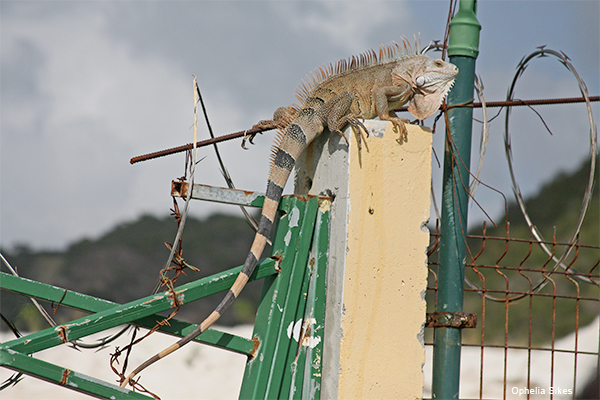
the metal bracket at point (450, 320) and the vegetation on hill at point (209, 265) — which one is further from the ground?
the vegetation on hill at point (209, 265)

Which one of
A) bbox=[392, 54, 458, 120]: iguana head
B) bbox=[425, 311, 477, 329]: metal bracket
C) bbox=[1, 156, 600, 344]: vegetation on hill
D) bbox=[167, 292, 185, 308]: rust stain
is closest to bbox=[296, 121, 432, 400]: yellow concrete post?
bbox=[425, 311, 477, 329]: metal bracket

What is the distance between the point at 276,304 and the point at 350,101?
3.96ft

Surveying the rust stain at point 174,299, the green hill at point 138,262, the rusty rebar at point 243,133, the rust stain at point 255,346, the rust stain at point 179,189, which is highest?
the green hill at point 138,262

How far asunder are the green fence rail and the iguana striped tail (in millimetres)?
67

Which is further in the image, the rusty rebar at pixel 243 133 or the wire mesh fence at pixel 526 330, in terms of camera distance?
the wire mesh fence at pixel 526 330

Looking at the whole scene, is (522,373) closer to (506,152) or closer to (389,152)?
(506,152)

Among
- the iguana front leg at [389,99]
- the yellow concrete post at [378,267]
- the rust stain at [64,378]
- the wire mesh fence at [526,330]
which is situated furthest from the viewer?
the wire mesh fence at [526,330]

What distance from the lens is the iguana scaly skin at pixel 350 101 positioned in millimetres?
2855

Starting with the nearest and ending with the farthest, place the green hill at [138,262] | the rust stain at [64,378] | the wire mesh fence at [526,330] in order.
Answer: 1. the rust stain at [64,378]
2. the wire mesh fence at [526,330]
3. the green hill at [138,262]

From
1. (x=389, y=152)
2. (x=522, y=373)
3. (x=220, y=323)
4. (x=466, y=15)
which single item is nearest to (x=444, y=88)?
(x=466, y=15)

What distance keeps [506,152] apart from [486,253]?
68.7 ft

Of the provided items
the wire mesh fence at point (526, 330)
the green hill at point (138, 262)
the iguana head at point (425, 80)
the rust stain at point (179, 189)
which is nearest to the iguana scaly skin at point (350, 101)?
the iguana head at point (425, 80)

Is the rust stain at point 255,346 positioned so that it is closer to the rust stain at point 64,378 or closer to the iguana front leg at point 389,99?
the rust stain at point 64,378

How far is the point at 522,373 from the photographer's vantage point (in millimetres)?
13586
